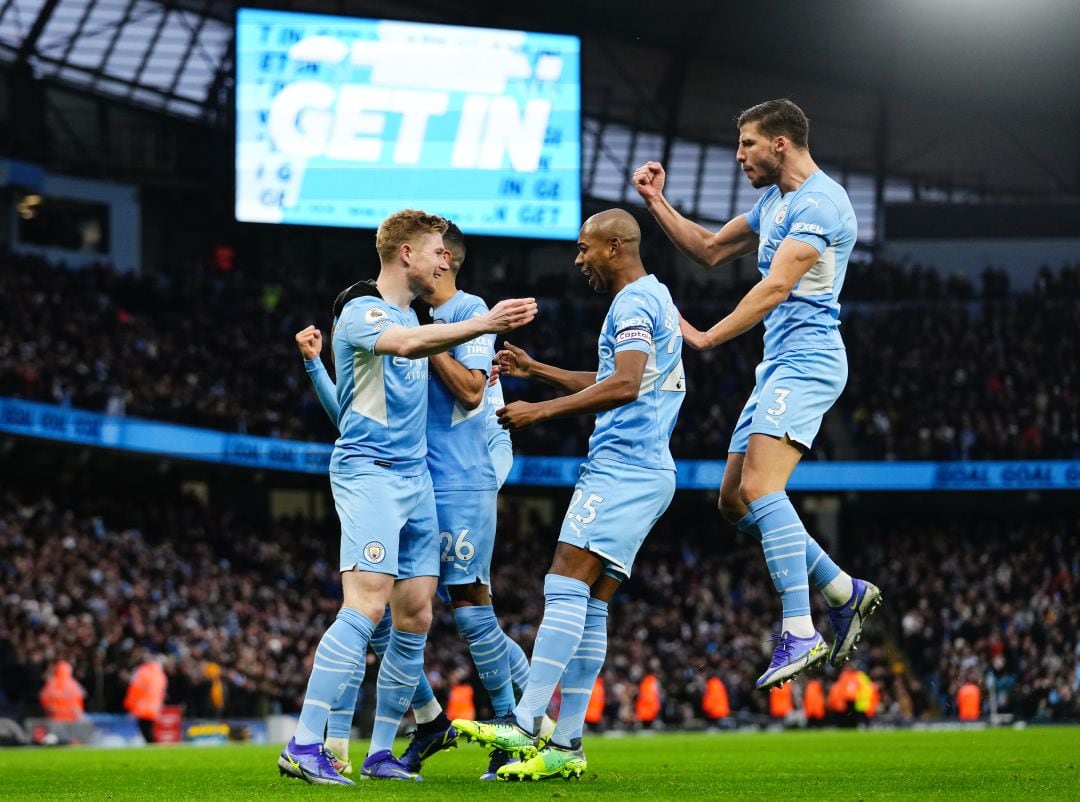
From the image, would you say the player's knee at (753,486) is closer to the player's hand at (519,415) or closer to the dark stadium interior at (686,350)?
the player's hand at (519,415)

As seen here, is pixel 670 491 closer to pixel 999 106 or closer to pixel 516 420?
pixel 516 420

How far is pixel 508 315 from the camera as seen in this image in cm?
678

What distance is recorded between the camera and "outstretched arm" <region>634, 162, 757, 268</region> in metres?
8.01

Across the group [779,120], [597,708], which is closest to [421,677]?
[779,120]

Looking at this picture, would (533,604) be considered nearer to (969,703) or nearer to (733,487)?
(969,703)

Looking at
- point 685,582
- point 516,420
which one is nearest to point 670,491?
point 516,420

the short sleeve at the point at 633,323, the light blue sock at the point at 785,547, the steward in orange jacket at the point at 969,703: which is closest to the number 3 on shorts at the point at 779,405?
the light blue sock at the point at 785,547

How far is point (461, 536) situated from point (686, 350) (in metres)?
32.3

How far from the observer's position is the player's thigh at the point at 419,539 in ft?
24.3

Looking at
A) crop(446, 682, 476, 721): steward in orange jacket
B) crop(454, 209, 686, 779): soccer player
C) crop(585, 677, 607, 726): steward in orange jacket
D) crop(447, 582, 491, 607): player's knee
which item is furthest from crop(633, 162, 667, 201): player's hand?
crop(585, 677, 607, 726): steward in orange jacket

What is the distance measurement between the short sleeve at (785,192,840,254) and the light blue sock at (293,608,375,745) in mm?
2766

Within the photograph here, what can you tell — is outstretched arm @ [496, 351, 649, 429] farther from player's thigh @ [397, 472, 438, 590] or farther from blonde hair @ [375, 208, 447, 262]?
blonde hair @ [375, 208, 447, 262]

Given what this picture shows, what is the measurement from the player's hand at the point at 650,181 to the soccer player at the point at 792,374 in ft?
0.30

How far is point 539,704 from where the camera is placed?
717 centimetres
